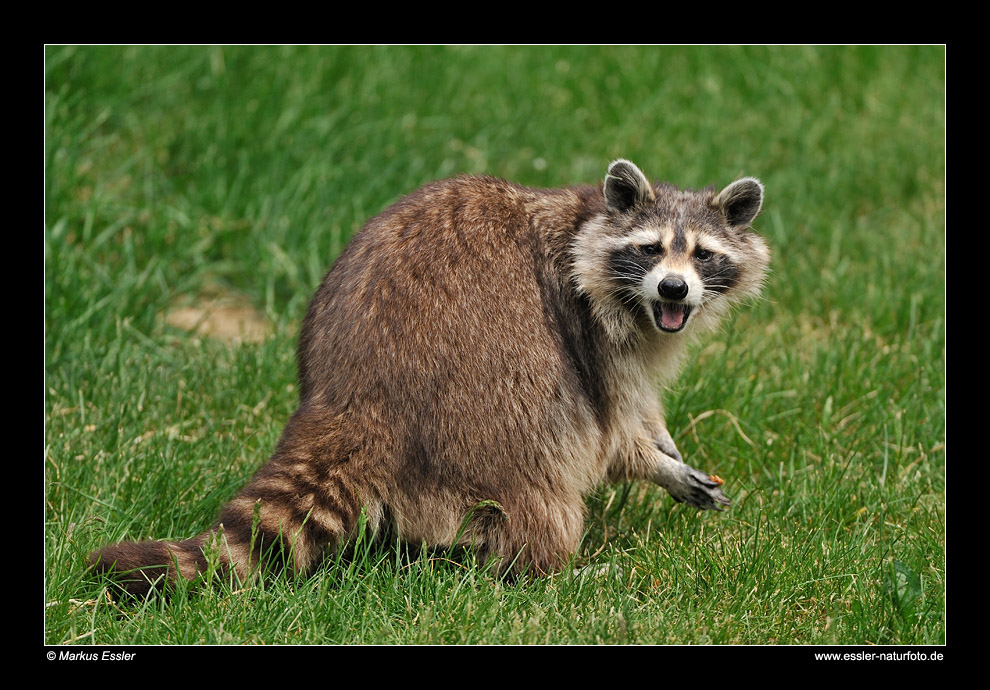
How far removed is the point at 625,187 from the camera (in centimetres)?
451

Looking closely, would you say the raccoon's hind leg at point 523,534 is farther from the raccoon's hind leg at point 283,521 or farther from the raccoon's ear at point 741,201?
the raccoon's ear at point 741,201

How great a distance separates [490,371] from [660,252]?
88 centimetres

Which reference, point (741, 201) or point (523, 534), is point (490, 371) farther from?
point (741, 201)

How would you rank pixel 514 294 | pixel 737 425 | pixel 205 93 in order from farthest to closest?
pixel 205 93
pixel 737 425
pixel 514 294

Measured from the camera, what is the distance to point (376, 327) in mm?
4129

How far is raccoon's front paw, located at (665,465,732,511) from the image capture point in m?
4.63

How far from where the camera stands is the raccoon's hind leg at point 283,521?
387 cm

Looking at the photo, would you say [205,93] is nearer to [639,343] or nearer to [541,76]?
[541,76]

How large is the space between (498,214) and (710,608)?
5.82ft

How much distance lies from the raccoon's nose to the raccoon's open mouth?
93mm

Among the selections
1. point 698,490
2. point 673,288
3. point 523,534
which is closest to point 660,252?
point 673,288

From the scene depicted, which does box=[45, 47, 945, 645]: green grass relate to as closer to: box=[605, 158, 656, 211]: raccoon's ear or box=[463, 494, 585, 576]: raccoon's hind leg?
box=[463, 494, 585, 576]: raccoon's hind leg

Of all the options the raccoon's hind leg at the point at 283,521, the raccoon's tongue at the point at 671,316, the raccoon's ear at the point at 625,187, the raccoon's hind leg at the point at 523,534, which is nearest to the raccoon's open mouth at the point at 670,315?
the raccoon's tongue at the point at 671,316

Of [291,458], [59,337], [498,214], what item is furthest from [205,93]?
[291,458]
